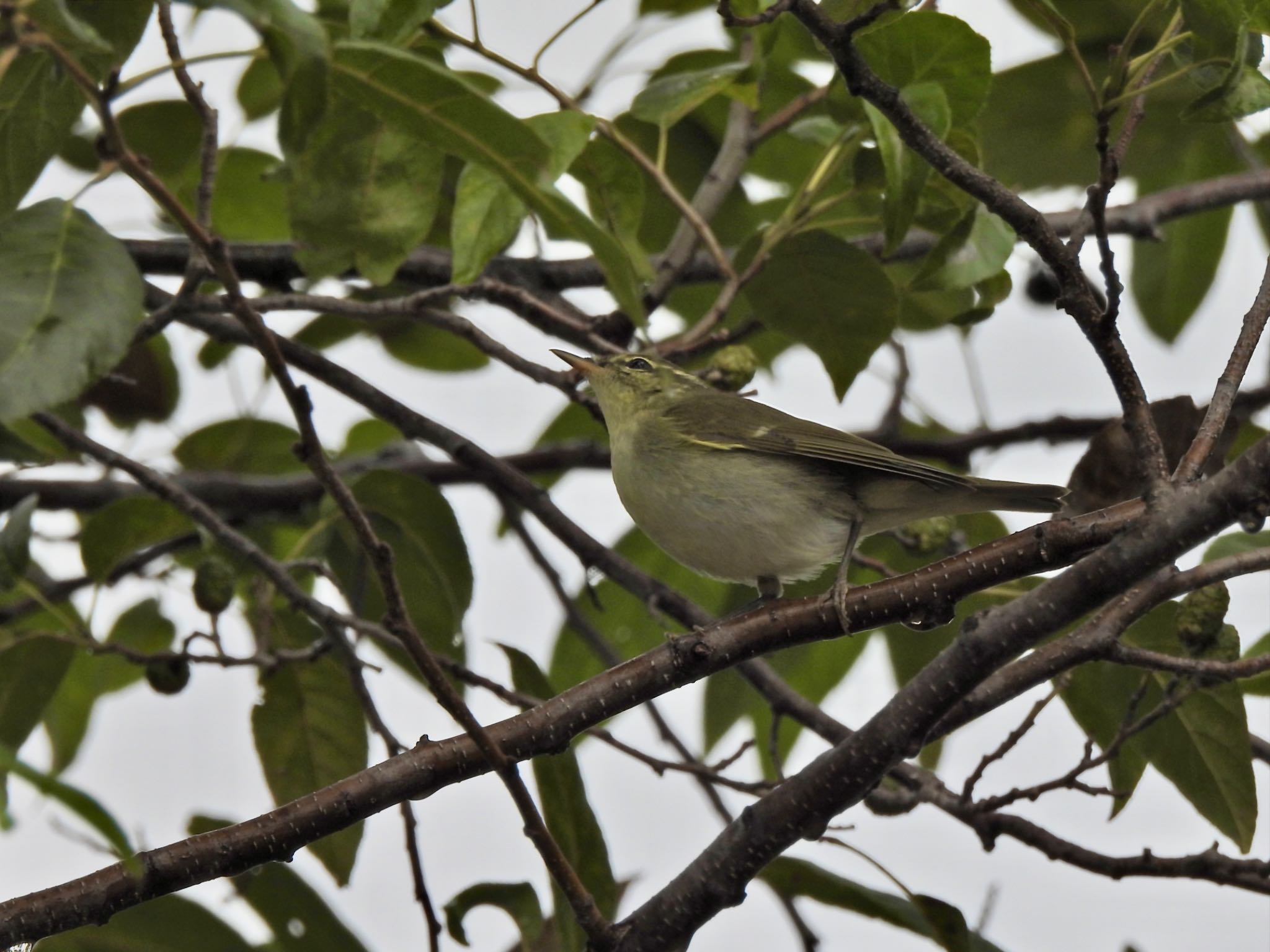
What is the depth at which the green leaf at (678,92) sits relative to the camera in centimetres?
322

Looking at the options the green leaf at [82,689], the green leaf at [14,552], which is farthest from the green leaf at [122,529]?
the green leaf at [82,689]

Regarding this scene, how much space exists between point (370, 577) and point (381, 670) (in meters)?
1.09

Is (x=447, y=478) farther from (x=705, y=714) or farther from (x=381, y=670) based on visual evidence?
(x=381, y=670)

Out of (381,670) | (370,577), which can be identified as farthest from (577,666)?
(381,670)

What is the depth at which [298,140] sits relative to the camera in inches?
76.9

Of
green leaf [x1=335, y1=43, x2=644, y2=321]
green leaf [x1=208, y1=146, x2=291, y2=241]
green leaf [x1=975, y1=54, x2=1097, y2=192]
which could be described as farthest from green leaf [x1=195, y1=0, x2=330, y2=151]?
green leaf [x1=975, y1=54, x2=1097, y2=192]

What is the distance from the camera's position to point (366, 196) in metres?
3.06

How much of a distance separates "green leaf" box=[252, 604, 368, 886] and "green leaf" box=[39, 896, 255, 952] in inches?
17.8

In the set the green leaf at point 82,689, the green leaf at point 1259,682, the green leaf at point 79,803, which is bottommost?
the green leaf at point 79,803

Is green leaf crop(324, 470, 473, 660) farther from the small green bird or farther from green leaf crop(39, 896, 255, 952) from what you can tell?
green leaf crop(39, 896, 255, 952)

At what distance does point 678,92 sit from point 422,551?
4.59 ft

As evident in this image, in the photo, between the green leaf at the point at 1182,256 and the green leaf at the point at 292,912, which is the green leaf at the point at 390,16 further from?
the green leaf at the point at 1182,256

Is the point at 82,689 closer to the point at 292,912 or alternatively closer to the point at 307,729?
the point at 307,729

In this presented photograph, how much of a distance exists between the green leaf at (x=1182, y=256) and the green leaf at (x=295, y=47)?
4.00 m
